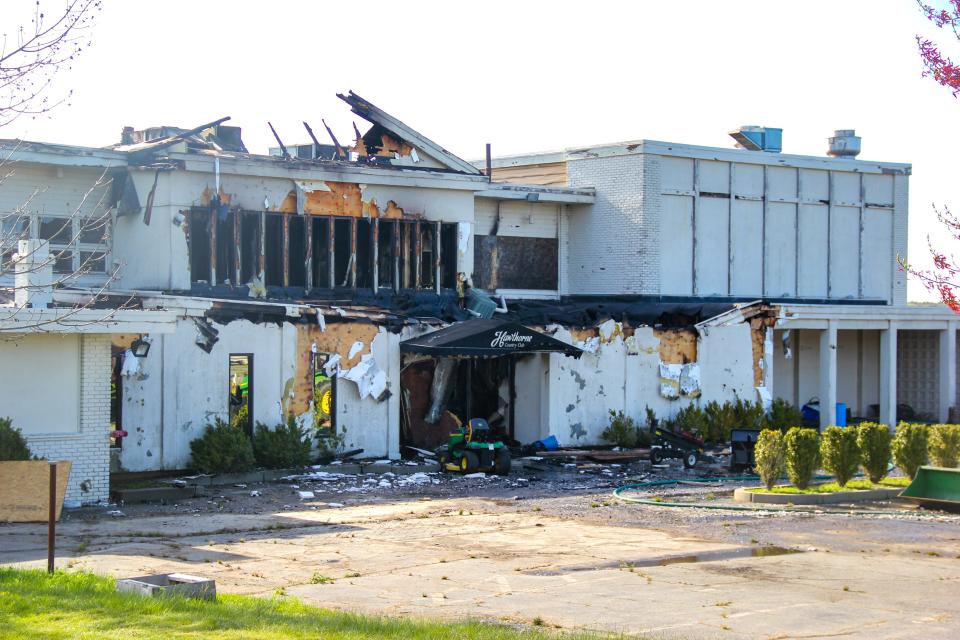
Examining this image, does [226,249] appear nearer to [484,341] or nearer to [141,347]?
[141,347]

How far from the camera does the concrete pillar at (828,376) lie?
113ft

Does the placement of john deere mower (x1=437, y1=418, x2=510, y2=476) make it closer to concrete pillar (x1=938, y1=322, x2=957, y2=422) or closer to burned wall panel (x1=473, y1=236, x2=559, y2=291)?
burned wall panel (x1=473, y1=236, x2=559, y2=291)

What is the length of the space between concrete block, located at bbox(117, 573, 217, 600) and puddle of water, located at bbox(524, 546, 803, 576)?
14.1 ft

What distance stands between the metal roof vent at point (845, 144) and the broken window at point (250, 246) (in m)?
22.3

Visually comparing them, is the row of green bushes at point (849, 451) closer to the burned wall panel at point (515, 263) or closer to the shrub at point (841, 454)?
the shrub at point (841, 454)

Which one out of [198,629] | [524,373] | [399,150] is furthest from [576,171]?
[198,629]

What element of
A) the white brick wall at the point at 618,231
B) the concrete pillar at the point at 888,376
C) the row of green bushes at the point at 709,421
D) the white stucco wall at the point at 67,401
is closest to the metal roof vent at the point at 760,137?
the white brick wall at the point at 618,231

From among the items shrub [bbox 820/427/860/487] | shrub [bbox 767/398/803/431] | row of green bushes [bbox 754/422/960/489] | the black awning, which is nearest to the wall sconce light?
the black awning

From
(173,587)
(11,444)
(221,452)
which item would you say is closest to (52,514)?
(173,587)

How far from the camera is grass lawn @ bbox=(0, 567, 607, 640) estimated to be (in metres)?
9.80

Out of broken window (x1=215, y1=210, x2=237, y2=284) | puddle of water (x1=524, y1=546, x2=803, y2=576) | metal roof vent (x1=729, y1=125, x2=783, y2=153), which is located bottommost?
puddle of water (x1=524, y1=546, x2=803, y2=576)

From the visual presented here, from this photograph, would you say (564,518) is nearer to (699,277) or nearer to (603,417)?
(603,417)

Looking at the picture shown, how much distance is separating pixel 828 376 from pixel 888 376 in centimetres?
267

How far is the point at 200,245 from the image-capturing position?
28.4 metres
